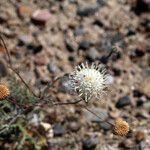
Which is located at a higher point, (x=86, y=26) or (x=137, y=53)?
(x=86, y=26)

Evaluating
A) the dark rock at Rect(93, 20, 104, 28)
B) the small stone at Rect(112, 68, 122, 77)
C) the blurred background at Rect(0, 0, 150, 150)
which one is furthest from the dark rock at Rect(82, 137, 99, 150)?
the dark rock at Rect(93, 20, 104, 28)

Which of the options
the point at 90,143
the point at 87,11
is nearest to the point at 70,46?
the point at 87,11

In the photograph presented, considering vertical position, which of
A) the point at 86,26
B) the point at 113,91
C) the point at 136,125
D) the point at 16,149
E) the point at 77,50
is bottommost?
the point at 16,149

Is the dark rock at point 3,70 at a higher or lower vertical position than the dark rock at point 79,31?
lower

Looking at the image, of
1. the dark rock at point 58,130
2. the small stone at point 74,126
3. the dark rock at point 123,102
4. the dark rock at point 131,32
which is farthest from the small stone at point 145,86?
the dark rock at point 58,130

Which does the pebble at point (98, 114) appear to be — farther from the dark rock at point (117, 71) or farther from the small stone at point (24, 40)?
the small stone at point (24, 40)

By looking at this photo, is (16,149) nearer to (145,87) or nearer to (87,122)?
(87,122)

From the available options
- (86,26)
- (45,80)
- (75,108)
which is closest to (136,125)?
(75,108)
